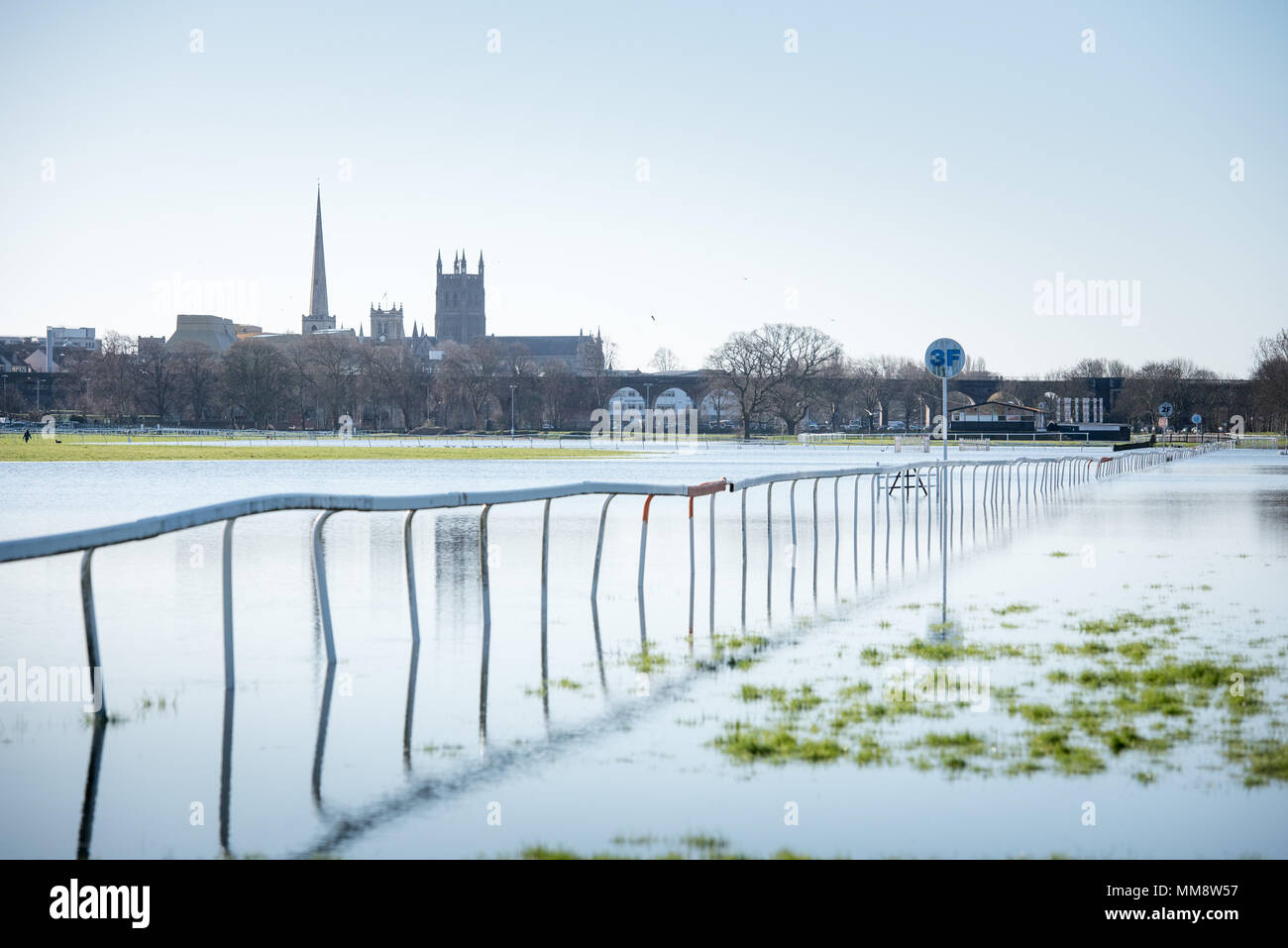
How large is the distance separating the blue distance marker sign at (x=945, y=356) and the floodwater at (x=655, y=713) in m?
2.32

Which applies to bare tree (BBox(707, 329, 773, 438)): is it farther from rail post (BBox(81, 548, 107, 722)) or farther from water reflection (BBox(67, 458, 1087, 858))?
rail post (BBox(81, 548, 107, 722))

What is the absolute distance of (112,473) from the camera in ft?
131

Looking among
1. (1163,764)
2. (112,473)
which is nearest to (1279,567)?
(1163,764)

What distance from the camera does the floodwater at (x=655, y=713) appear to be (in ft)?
18.1

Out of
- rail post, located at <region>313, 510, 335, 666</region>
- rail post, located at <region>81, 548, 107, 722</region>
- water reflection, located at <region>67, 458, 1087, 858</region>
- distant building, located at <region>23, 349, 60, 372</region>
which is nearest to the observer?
water reflection, located at <region>67, 458, 1087, 858</region>

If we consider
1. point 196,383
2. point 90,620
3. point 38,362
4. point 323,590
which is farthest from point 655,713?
point 38,362

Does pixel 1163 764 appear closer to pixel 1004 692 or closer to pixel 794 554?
pixel 1004 692

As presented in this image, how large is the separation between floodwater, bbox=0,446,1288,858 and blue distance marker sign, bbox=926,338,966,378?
232 centimetres

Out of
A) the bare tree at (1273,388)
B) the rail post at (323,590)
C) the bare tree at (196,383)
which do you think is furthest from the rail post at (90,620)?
the bare tree at (196,383)

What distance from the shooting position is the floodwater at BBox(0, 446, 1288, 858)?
5.51m

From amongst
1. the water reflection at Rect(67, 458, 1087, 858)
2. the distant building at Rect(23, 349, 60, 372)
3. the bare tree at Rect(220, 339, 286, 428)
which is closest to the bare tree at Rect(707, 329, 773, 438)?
A: the bare tree at Rect(220, 339, 286, 428)

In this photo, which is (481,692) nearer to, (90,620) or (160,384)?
(90,620)

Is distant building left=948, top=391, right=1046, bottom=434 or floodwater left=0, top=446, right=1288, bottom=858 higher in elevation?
distant building left=948, top=391, right=1046, bottom=434
